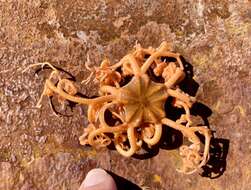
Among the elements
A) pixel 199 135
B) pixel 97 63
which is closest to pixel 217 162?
pixel 199 135

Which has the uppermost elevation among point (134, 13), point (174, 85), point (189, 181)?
point (134, 13)

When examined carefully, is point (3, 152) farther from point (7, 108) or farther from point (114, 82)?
point (114, 82)

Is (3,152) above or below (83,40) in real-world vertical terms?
below

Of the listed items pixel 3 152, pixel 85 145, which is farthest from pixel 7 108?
pixel 85 145

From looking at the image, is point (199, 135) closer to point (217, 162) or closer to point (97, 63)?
point (217, 162)

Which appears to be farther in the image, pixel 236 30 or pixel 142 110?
pixel 236 30

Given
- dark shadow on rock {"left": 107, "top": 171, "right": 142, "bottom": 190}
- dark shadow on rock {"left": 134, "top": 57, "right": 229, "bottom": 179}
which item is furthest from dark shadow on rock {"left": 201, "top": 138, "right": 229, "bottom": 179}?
dark shadow on rock {"left": 107, "top": 171, "right": 142, "bottom": 190}

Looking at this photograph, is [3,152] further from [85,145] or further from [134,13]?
[134,13]
